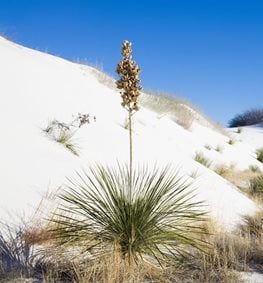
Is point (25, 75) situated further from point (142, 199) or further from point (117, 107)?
point (142, 199)

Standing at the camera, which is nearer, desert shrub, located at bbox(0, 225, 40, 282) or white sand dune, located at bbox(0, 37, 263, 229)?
desert shrub, located at bbox(0, 225, 40, 282)

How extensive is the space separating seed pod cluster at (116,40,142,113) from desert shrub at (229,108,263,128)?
29.3m

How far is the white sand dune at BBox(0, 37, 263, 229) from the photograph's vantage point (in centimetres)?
491

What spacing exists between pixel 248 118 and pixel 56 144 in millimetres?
28604

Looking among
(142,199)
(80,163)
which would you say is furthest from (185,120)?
(142,199)

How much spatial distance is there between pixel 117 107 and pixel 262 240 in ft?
20.9

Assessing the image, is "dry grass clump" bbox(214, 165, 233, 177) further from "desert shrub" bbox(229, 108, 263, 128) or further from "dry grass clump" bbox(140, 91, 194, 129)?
"desert shrub" bbox(229, 108, 263, 128)

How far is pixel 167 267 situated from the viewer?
345 centimetres

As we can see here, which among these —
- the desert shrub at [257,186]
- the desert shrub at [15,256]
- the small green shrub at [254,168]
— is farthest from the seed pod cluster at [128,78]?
the small green shrub at [254,168]

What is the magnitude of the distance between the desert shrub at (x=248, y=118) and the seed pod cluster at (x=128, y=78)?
96.1 ft

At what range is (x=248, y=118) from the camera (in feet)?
108

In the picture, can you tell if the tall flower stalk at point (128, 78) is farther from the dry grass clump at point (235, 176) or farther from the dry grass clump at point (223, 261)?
the dry grass clump at point (235, 176)

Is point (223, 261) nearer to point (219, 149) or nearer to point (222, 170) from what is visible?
point (222, 170)

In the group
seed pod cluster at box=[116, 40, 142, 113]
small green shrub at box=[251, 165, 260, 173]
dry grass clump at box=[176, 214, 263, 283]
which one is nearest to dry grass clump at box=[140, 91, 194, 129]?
small green shrub at box=[251, 165, 260, 173]
